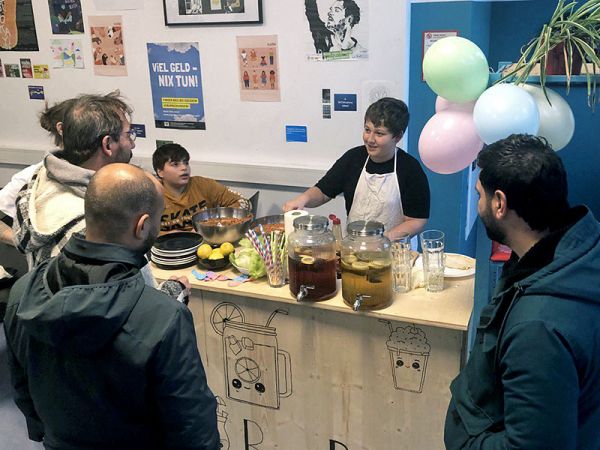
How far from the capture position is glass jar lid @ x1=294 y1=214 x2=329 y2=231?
2080 mm

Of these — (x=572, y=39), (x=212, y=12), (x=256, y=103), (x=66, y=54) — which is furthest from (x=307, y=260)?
(x=66, y=54)

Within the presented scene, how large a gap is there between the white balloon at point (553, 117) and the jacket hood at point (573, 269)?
498 millimetres

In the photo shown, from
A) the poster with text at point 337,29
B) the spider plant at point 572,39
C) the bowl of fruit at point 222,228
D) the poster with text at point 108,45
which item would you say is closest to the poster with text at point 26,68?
the poster with text at point 108,45

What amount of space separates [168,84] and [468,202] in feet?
7.05

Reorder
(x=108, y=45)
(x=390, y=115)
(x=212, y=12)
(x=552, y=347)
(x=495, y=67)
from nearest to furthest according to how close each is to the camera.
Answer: (x=552, y=347) → (x=390, y=115) → (x=212, y=12) → (x=495, y=67) → (x=108, y=45)

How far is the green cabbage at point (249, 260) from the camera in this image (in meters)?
2.31

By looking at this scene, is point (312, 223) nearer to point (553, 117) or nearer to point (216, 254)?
point (216, 254)

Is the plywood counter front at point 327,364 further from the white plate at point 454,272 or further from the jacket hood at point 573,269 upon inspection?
the jacket hood at point 573,269

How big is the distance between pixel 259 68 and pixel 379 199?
134 cm

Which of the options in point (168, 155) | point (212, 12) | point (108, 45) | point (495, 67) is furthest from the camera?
point (108, 45)

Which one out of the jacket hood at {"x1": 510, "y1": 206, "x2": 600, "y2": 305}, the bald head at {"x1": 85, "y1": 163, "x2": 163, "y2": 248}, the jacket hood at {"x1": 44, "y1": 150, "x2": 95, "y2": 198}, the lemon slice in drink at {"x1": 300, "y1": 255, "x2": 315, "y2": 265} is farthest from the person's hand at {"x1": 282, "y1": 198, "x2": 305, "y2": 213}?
the jacket hood at {"x1": 510, "y1": 206, "x2": 600, "y2": 305}

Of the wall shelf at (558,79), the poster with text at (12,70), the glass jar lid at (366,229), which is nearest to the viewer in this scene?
the wall shelf at (558,79)

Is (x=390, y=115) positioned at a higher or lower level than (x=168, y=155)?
higher

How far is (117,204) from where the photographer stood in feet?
4.82
